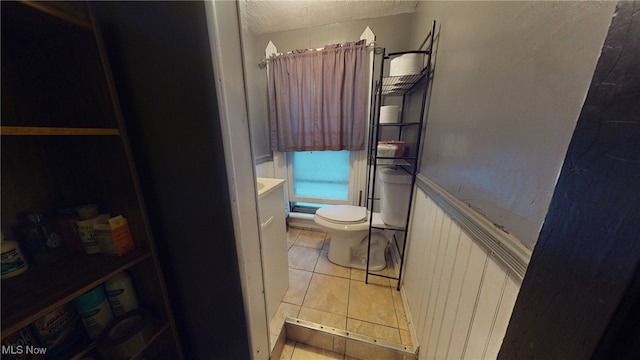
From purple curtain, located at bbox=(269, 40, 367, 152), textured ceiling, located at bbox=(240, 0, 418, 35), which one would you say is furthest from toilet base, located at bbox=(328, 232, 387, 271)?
textured ceiling, located at bbox=(240, 0, 418, 35)

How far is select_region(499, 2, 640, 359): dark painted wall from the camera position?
0.64 ft

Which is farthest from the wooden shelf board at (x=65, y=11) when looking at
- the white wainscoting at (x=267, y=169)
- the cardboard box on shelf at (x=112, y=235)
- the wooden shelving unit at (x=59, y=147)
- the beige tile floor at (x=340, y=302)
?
the white wainscoting at (x=267, y=169)

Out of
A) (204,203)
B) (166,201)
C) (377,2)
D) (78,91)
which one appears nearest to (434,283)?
(204,203)

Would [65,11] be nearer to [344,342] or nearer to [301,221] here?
[344,342]

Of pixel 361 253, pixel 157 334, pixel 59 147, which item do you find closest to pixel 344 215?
pixel 361 253

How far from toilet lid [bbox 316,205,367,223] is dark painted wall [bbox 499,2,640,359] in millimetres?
1299

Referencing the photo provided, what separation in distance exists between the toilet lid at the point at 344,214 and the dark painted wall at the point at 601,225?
4.26ft

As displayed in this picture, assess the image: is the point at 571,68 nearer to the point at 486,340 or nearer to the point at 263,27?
the point at 486,340

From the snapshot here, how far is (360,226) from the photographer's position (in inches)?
61.1

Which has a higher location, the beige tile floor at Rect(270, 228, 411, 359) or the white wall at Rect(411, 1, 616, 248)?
the white wall at Rect(411, 1, 616, 248)

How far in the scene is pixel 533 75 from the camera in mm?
423

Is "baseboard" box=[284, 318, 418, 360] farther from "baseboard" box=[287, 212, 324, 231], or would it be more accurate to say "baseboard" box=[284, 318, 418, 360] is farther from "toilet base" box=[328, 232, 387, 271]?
"baseboard" box=[287, 212, 324, 231]

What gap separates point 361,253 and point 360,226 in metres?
0.30

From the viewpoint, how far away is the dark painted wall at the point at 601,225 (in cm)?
19
